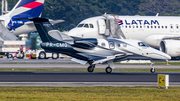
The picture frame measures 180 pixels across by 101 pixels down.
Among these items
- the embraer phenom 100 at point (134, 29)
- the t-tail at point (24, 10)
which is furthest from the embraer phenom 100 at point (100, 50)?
the t-tail at point (24, 10)

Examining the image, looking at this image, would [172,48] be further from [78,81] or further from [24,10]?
[24,10]

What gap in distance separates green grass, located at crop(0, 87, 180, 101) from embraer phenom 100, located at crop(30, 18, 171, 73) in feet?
37.1

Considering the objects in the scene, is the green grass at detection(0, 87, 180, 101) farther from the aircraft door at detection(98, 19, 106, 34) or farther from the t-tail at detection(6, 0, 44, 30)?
the t-tail at detection(6, 0, 44, 30)

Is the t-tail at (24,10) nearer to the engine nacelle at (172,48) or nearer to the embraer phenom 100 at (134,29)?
the embraer phenom 100 at (134,29)

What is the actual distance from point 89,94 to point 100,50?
14.1m

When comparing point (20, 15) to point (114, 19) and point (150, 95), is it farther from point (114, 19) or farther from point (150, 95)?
point (150, 95)

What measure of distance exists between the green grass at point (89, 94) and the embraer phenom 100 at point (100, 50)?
11.3 metres

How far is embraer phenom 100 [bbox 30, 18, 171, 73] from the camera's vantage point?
3098 centimetres

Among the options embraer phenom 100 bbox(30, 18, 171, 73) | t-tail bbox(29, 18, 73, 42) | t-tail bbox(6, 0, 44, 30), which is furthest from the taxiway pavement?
t-tail bbox(6, 0, 44, 30)

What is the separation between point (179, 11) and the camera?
102m

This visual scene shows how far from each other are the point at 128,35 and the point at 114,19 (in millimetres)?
2732

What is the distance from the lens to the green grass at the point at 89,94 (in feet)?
52.5

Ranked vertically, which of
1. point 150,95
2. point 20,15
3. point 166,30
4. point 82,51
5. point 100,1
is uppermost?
point 100,1

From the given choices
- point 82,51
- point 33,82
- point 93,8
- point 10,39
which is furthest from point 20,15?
point 33,82
